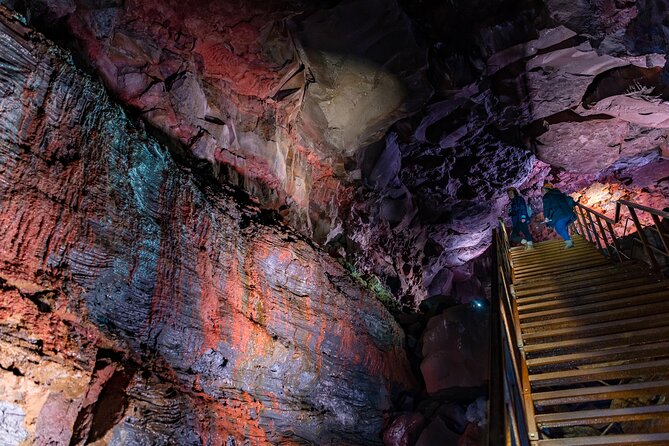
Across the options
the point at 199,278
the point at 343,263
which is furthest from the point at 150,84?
the point at 343,263

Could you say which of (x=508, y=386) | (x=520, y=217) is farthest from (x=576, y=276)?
(x=520, y=217)

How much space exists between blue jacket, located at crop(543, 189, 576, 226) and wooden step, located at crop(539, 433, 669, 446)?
19.7 feet

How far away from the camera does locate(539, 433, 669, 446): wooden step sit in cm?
302

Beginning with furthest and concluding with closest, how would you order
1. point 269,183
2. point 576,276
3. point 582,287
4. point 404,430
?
point 404,430 < point 269,183 < point 576,276 < point 582,287

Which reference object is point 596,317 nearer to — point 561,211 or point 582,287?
point 582,287

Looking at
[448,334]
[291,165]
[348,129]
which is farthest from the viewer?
[448,334]

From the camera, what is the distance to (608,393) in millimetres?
3539

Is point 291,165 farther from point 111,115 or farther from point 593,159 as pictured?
point 593,159

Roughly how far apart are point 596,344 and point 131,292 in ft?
17.9

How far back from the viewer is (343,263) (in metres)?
10.7

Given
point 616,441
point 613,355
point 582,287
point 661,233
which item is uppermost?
point 661,233

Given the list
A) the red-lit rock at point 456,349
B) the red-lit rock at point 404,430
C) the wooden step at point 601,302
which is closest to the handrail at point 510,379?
the wooden step at point 601,302

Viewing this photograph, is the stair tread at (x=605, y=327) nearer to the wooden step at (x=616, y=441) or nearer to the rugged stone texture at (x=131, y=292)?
the wooden step at (x=616, y=441)

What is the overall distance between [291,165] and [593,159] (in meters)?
12.1
